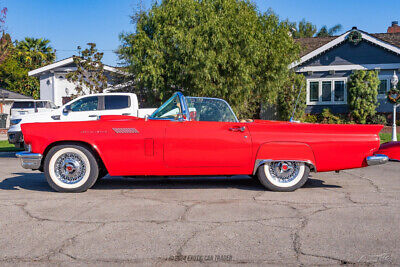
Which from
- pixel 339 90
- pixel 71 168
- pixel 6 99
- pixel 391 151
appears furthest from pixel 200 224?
pixel 6 99

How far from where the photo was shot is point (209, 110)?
6824 millimetres

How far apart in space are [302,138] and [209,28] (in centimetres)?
1148

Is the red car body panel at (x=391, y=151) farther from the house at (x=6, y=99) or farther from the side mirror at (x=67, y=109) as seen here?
the house at (x=6, y=99)

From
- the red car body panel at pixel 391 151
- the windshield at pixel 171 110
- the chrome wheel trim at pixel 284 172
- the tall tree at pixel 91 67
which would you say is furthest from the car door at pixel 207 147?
the tall tree at pixel 91 67

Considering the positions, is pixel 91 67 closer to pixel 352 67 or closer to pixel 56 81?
pixel 56 81

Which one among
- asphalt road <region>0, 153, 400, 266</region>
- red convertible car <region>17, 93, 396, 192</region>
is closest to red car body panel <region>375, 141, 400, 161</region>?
red convertible car <region>17, 93, 396, 192</region>

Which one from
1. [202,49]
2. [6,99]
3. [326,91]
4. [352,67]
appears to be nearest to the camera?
[202,49]

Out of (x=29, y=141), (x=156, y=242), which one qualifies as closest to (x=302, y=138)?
(x=156, y=242)

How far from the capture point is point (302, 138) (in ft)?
20.3

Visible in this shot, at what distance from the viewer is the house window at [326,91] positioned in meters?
25.8

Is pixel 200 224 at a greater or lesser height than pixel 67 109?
lesser

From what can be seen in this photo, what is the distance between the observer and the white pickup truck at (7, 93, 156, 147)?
482 inches

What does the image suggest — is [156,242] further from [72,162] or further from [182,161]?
[72,162]

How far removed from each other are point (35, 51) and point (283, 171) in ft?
160
